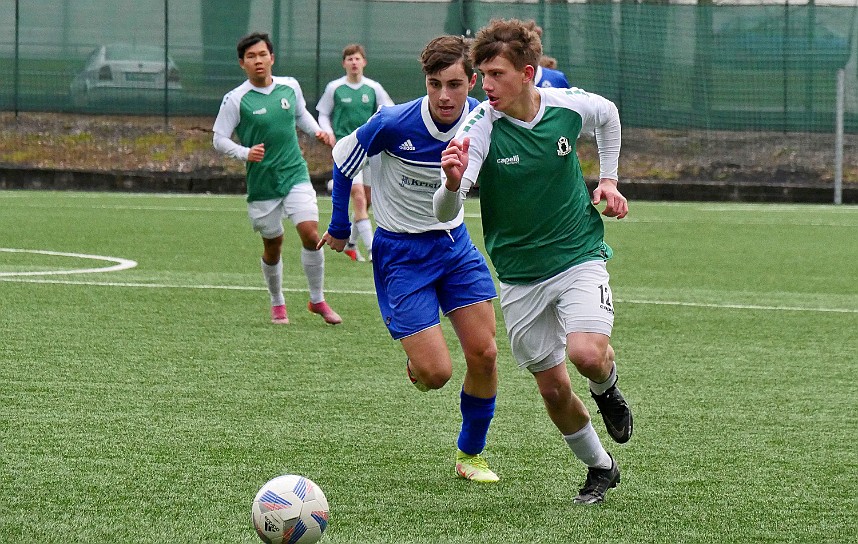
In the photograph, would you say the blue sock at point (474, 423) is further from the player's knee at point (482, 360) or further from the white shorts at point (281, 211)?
the white shorts at point (281, 211)

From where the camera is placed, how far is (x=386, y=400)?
6.97m

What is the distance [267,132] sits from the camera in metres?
10.0

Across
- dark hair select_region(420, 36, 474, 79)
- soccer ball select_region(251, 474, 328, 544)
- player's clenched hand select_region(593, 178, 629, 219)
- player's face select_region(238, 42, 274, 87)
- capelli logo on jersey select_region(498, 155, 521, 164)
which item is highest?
player's face select_region(238, 42, 274, 87)

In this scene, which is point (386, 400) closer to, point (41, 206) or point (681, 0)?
point (41, 206)

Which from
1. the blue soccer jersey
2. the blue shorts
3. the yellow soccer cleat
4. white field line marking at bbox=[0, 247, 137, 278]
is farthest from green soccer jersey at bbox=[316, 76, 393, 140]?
the yellow soccer cleat

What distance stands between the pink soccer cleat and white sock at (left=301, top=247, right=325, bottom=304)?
4 centimetres

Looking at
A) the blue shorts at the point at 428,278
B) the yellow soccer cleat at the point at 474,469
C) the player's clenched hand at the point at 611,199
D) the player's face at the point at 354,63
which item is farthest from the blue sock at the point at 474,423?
the player's face at the point at 354,63

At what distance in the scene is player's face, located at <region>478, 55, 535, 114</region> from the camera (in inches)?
196

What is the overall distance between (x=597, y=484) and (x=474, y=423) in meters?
0.66

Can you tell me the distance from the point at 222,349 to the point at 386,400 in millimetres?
1866

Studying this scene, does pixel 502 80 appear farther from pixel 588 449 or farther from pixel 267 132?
pixel 267 132

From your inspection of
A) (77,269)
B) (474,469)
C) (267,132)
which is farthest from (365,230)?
(474,469)

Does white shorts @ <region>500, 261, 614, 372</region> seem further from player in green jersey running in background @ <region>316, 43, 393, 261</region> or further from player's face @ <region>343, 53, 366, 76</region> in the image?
player's face @ <region>343, 53, 366, 76</region>

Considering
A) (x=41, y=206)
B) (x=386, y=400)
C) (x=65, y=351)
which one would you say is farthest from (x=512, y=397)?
(x=41, y=206)
